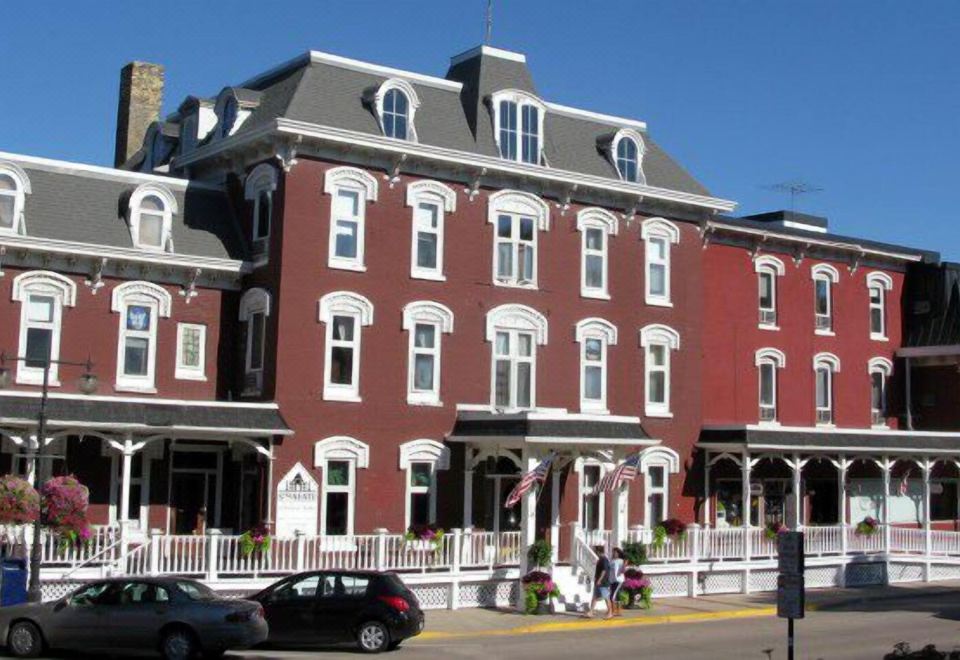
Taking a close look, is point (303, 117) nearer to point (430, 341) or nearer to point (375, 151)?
point (375, 151)

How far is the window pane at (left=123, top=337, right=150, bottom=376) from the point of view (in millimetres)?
31016

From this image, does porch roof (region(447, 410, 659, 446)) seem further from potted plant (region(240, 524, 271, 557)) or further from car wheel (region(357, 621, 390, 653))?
car wheel (region(357, 621, 390, 653))

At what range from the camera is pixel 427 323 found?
33.2 m

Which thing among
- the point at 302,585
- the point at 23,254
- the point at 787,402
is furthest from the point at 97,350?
the point at 787,402

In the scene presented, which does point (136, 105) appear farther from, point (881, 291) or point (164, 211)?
point (881, 291)

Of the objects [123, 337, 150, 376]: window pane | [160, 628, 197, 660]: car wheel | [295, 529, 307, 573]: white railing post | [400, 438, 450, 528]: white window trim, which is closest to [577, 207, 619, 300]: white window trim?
[400, 438, 450, 528]: white window trim

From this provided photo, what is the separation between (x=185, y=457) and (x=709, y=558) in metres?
13.6

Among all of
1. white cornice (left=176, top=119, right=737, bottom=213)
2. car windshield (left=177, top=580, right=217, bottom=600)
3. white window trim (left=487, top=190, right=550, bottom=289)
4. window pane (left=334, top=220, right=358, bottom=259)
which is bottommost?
car windshield (left=177, top=580, right=217, bottom=600)

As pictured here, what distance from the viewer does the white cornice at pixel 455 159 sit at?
3094cm

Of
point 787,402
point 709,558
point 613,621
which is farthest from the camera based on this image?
point 787,402

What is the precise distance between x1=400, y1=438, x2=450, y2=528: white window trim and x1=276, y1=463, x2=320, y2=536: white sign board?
2512mm

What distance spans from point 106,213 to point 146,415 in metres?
5.59

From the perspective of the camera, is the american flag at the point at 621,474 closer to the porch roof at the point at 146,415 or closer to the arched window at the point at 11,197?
the porch roof at the point at 146,415

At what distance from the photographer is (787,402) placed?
4144 centimetres
